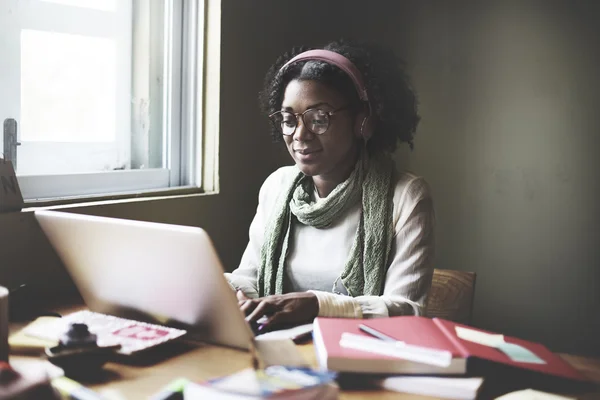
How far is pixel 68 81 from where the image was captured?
176 cm

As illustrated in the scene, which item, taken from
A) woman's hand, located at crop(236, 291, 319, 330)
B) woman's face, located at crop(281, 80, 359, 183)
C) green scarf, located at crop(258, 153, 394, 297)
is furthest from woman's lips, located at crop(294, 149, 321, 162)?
woman's hand, located at crop(236, 291, 319, 330)

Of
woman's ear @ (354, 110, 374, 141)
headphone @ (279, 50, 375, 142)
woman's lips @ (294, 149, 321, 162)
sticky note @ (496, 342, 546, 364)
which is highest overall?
headphone @ (279, 50, 375, 142)

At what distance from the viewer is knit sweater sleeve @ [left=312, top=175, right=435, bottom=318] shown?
1346 millimetres

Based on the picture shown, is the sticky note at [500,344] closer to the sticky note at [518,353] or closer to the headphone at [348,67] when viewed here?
the sticky note at [518,353]

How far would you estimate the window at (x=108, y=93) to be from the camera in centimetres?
164

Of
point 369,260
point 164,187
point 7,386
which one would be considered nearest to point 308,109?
point 369,260

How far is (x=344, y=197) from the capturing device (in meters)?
1.65

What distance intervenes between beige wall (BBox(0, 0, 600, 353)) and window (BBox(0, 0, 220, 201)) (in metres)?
0.16

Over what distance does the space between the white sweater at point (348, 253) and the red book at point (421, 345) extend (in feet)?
0.90

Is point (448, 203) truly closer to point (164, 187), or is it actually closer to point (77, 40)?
point (164, 187)

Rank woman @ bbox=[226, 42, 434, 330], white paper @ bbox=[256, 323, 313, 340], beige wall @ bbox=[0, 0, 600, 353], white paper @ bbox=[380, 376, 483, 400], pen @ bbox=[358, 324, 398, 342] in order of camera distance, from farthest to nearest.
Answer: beige wall @ bbox=[0, 0, 600, 353], woman @ bbox=[226, 42, 434, 330], white paper @ bbox=[256, 323, 313, 340], pen @ bbox=[358, 324, 398, 342], white paper @ bbox=[380, 376, 483, 400]

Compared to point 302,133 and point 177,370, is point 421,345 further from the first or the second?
point 302,133

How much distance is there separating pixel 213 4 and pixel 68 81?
581 millimetres

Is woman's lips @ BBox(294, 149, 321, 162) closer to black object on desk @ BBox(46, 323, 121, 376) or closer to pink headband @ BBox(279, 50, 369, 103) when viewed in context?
pink headband @ BBox(279, 50, 369, 103)
